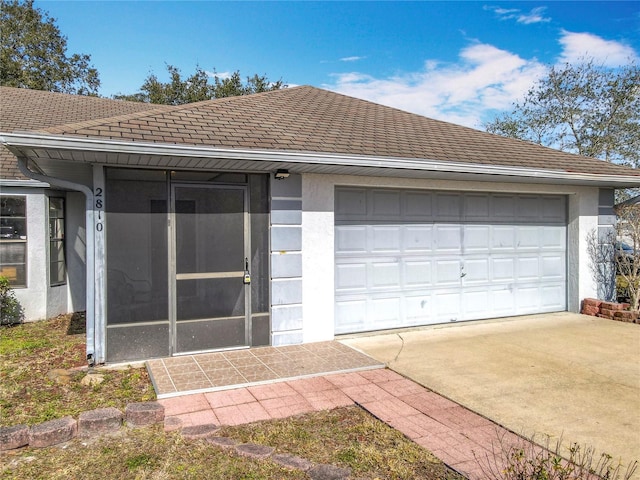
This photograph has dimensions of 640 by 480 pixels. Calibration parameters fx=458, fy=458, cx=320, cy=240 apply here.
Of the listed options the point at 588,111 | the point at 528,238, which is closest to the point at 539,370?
the point at 528,238

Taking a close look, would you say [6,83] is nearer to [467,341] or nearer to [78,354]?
[78,354]

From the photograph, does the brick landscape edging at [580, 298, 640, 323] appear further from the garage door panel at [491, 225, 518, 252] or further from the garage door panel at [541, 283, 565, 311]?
the garage door panel at [491, 225, 518, 252]

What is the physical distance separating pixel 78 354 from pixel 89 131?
3030mm

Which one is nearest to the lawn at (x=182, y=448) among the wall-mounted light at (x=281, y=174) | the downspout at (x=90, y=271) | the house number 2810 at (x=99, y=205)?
the downspout at (x=90, y=271)

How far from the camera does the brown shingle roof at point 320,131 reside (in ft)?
18.6

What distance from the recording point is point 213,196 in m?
6.15

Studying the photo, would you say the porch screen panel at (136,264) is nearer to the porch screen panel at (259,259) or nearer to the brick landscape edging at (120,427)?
the porch screen panel at (259,259)

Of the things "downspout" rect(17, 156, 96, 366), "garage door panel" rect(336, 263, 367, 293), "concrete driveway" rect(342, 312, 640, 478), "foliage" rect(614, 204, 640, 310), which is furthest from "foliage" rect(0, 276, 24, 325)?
"foliage" rect(614, 204, 640, 310)

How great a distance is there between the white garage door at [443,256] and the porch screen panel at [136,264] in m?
2.64

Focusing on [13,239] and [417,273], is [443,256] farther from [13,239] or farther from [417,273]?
[13,239]

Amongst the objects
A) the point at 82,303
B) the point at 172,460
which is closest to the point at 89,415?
the point at 172,460

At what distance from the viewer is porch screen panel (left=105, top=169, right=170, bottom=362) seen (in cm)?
568

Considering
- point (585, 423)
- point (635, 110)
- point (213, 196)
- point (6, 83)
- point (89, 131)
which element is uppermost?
point (6, 83)

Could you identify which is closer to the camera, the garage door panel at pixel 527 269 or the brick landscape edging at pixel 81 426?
the brick landscape edging at pixel 81 426
